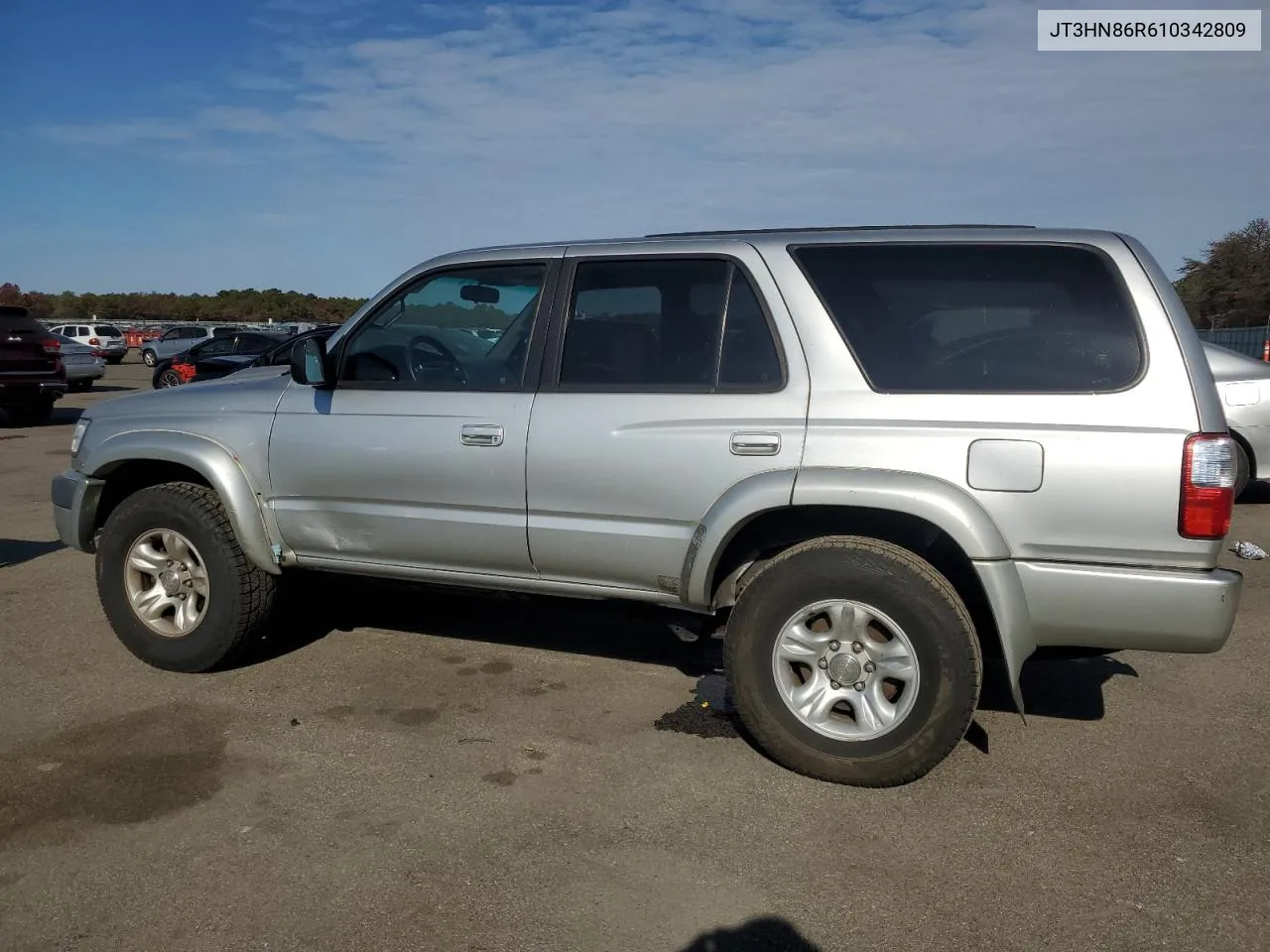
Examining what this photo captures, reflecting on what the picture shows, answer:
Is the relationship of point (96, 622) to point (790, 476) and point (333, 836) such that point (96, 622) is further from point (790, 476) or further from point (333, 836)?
point (790, 476)

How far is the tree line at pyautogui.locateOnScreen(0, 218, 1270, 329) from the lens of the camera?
34469 millimetres

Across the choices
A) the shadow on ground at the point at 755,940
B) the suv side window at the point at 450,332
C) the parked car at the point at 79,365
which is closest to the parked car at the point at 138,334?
the parked car at the point at 79,365

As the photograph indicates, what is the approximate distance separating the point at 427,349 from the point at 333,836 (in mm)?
2202

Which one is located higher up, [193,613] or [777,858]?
[193,613]

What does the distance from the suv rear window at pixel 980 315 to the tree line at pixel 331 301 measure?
5.18ft

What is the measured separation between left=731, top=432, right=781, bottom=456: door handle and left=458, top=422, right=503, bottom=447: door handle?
987 mm

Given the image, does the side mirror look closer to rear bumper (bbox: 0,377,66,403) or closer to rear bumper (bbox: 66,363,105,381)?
rear bumper (bbox: 0,377,66,403)

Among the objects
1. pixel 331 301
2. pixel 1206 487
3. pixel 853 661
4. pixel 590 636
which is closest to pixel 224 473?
pixel 590 636

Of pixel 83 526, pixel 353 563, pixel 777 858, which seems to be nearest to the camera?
pixel 777 858

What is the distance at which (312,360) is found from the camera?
4.52 meters

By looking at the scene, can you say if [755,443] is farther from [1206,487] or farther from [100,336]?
[100,336]

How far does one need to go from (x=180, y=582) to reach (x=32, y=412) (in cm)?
1342

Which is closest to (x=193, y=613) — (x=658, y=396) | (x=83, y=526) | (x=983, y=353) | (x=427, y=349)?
(x=83, y=526)

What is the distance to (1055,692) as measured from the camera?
4699mm
